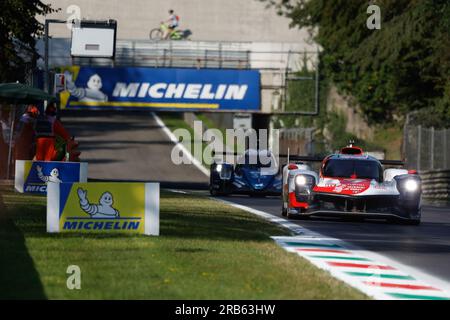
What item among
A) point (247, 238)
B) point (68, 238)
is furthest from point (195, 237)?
point (68, 238)

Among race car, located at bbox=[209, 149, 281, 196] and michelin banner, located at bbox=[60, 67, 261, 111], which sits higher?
michelin banner, located at bbox=[60, 67, 261, 111]

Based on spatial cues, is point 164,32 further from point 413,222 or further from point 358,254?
point 358,254

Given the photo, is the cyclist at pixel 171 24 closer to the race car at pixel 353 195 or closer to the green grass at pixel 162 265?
the race car at pixel 353 195

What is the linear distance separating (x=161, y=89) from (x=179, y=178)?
4.28 m

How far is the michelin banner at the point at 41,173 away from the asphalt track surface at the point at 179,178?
385cm

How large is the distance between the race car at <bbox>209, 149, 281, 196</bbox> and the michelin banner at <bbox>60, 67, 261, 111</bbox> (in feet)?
41.9

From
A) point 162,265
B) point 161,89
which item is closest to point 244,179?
point 161,89

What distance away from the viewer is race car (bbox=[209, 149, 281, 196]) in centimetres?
3166

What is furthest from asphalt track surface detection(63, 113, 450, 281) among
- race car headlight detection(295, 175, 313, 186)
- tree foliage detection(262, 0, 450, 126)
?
tree foliage detection(262, 0, 450, 126)

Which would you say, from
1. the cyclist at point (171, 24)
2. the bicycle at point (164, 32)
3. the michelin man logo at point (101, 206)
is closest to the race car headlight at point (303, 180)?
the michelin man logo at point (101, 206)

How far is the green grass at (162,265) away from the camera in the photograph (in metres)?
10.2

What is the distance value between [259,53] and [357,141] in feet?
23.7

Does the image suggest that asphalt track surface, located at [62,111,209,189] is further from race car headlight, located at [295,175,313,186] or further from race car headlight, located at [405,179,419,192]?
race car headlight, located at [405,179,419,192]
